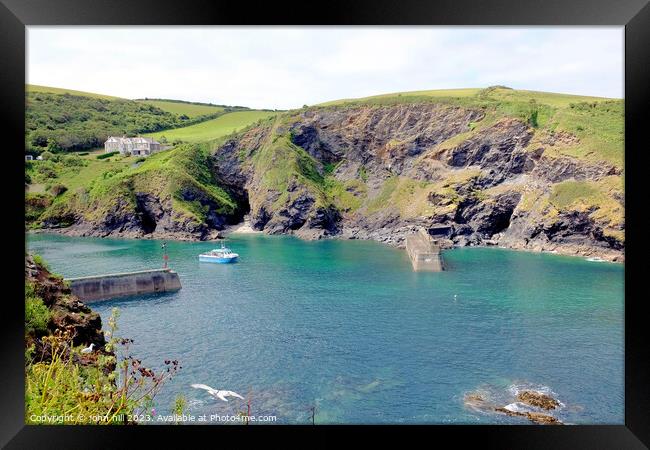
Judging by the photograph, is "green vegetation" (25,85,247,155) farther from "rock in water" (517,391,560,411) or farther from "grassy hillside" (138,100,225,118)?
"rock in water" (517,391,560,411)

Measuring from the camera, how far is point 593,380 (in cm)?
1912

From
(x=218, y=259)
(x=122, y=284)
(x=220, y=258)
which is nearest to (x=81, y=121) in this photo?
(x=218, y=259)

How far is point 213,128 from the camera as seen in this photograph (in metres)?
96.2

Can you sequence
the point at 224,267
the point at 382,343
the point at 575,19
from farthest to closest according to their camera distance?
the point at 224,267 < the point at 382,343 < the point at 575,19

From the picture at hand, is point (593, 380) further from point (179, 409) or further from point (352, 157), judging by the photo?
point (352, 157)

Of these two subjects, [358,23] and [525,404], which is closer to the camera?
[358,23]

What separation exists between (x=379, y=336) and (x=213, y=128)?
80504mm

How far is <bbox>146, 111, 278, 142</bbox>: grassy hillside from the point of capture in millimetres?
89625

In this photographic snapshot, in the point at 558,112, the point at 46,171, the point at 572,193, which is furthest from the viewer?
the point at 46,171

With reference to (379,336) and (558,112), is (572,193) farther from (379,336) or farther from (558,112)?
(379,336)

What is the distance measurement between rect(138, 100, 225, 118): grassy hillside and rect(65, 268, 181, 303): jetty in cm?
7781

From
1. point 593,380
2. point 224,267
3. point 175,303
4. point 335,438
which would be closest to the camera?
point 335,438

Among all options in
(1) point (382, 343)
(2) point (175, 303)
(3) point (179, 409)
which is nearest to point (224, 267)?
(2) point (175, 303)
